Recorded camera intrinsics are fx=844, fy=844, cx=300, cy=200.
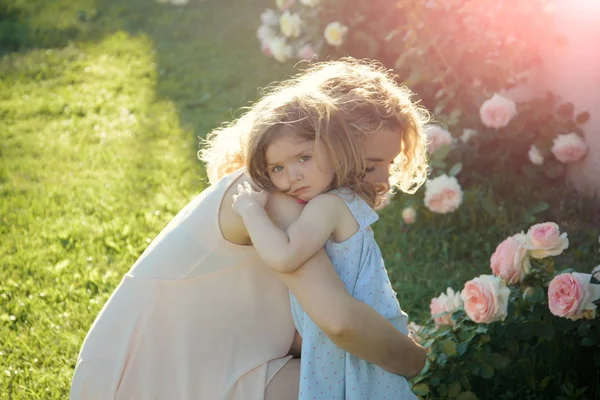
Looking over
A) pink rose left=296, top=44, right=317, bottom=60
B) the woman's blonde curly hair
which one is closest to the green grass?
pink rose left=296, top=44, right=317, bottom=60

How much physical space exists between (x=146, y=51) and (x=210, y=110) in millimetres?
Result: 1215

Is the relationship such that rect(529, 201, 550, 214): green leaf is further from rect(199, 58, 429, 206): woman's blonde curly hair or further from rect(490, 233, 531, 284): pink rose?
rect(199, 58, 429, 206): woman's blonde curly hair

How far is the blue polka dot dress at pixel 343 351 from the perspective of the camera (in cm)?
188

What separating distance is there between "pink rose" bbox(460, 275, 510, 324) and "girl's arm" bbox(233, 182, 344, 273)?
0.67m

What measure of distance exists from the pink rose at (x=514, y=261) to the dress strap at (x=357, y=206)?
27.5 inches

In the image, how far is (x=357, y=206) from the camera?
1869 millimetres

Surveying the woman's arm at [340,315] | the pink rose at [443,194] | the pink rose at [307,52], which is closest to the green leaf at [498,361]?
the woman's arm at [340,315]

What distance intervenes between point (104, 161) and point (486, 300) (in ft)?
9.85

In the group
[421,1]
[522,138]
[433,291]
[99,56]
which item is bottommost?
[99,56]

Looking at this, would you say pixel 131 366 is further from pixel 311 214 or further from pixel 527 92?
pixel 527 92

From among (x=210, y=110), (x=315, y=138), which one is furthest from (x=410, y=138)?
(x=210, y=110)

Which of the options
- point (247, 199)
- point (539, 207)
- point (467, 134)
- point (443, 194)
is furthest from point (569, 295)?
point (467, 134)

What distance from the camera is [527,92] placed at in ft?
13.3

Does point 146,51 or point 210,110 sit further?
point 146,51
